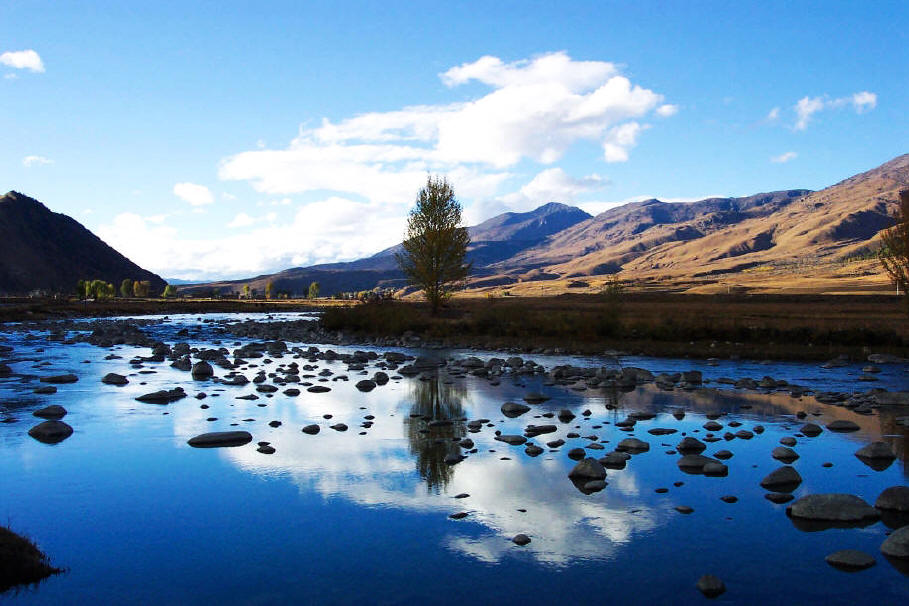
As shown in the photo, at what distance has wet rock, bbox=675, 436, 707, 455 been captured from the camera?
49.1 ft

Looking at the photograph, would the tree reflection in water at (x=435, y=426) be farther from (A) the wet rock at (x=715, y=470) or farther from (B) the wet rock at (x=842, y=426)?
(B) the wet rock at (x=842, y=426)

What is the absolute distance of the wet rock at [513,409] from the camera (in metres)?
19.5

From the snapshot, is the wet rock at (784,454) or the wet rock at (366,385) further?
the wet rock at (366,385)

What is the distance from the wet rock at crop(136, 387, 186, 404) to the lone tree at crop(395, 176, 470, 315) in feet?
128

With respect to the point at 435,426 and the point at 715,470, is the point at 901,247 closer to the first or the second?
the point at 715,470

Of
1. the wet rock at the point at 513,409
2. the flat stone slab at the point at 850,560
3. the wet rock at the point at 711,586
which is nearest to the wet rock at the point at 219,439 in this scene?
the wet rock at the point at 513,409

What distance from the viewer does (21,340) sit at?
47.4m

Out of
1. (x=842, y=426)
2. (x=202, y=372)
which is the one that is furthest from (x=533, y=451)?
(x=202, y=372)

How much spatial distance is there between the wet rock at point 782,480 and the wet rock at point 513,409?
7844mm

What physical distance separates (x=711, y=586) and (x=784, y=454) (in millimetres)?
7249

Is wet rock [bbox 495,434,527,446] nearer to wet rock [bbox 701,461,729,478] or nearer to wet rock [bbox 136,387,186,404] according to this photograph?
wet rock [bbox 701,461,729,478]

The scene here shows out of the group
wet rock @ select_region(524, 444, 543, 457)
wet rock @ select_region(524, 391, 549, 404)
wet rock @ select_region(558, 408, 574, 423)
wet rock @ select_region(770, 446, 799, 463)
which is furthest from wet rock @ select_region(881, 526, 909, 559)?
wet rock @ select_region(524, 391, 549, 404)

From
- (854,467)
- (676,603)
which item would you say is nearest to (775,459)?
(854,467)

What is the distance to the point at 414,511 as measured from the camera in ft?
37.0
